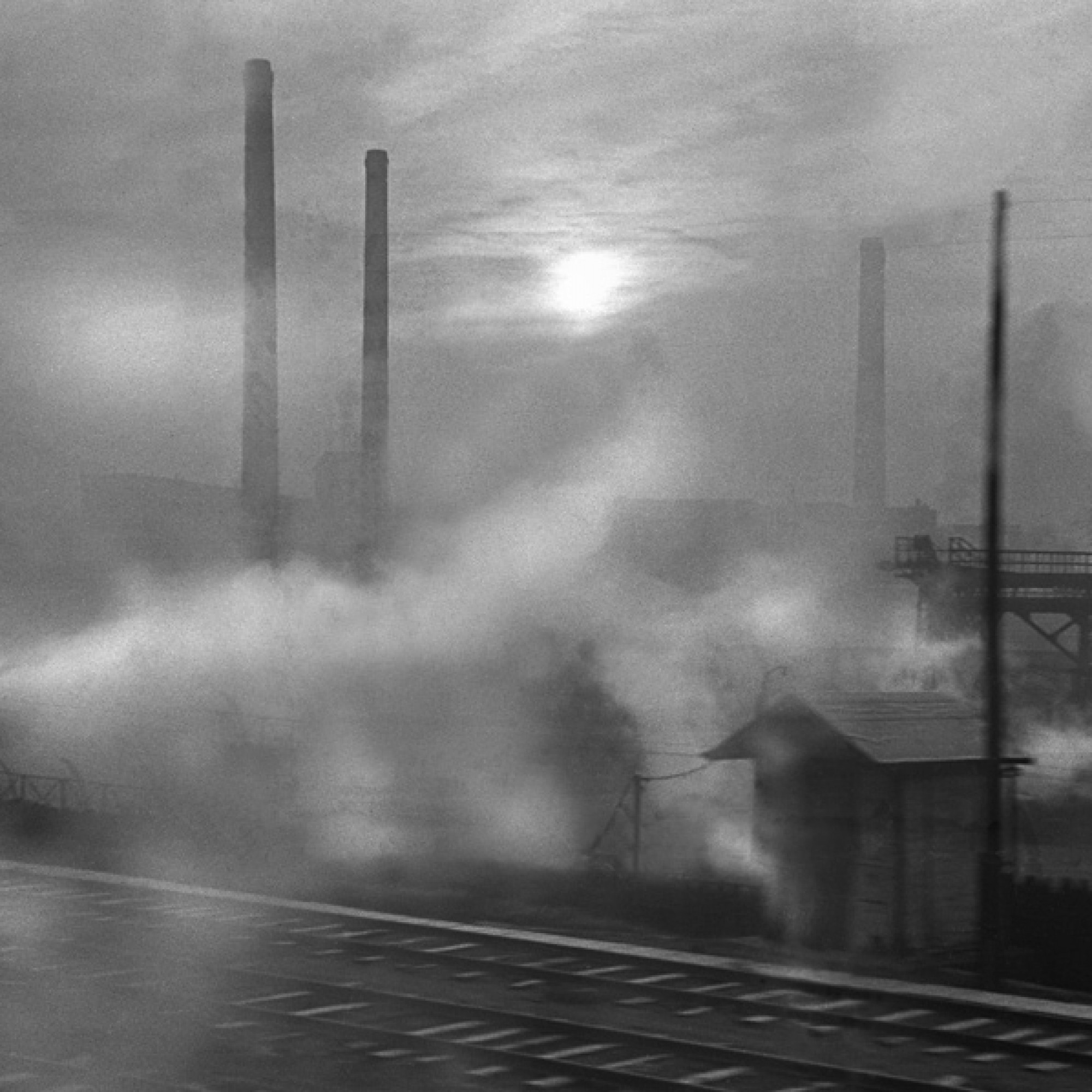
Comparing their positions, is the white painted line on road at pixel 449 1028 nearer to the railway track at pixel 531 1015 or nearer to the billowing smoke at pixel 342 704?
the railway track at pixel 531 1015

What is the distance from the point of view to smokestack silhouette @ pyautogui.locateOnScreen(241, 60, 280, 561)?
150 ft

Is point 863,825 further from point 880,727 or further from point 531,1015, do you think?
point 531,1015

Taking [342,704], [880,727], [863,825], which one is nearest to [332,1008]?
[863,825]

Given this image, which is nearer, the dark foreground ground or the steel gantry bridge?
the dark foreground ground

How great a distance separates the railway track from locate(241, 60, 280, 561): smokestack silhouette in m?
27.2

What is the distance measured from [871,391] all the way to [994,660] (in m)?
54.9

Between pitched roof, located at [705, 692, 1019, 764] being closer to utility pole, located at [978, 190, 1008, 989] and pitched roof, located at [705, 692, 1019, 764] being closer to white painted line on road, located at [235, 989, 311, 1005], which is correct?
utility pole, located at [978, 190, 1008, 989]

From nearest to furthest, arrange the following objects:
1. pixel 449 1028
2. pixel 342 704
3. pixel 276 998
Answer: pixel 449 1028 < pixel 276 998 < pixel 342 704

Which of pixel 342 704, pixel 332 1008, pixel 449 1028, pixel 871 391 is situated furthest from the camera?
pixel 871 391

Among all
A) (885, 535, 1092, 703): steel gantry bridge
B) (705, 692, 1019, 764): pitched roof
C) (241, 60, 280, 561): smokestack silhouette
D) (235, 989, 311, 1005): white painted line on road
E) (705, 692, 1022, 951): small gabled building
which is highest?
(241, 60, 280, 561): smokestack silhouette

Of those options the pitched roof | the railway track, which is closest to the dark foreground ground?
the railway track

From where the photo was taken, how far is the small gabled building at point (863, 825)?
18.4 m

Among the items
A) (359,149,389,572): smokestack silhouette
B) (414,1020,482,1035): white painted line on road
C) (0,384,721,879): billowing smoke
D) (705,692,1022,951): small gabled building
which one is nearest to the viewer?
(414,1020,482,1035): white painted line on road

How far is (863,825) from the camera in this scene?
18.8 m
